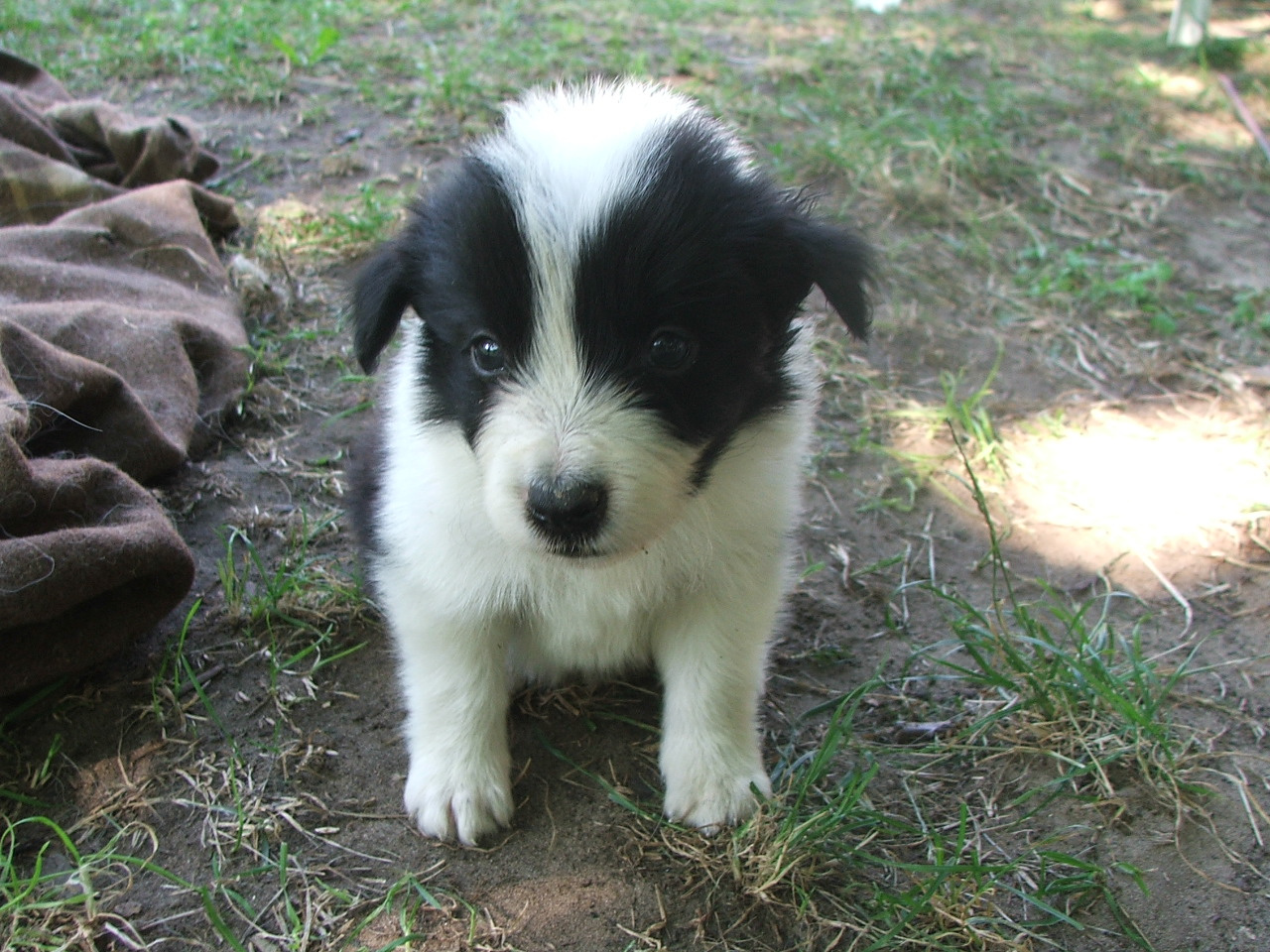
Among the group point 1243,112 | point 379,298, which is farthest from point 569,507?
point 1243,112

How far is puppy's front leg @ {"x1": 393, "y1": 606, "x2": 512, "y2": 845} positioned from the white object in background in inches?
288

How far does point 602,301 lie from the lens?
2.01 metres

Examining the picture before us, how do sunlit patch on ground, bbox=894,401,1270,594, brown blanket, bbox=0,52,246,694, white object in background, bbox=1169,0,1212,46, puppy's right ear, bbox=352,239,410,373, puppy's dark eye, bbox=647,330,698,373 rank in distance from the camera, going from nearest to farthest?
puppy's dark eye, bbox=647,330,698,373, puppy's right ear, bbox=352,239,410,373, brown blanket, bbox=0,52,246,694, sunlit patch on ground, bbox=894,401,1270,594, white object in background, bbox=1169,0,1212,46

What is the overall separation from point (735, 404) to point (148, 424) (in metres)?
1.92

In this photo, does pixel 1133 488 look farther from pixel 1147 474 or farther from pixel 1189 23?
pixel 1189 23

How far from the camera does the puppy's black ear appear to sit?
7.52 ft

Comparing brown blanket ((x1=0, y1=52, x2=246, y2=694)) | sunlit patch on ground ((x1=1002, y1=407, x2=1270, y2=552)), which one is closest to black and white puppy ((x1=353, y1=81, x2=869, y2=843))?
brown blanket ((x1=0, y1=52, x2=246, y2=694))

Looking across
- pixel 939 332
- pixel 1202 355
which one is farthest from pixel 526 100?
pixel 1202 355

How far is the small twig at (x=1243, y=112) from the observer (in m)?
6.16

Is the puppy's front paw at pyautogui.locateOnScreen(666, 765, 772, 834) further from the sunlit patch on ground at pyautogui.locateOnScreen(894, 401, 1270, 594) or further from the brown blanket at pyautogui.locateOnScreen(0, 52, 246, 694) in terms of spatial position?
the sunlit patch on ground at pyautogui.locateOnScreen(894, 401, 1270, 594)

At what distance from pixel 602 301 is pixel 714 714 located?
1.06 meters

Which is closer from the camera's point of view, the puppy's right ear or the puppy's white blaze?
the puppy's white blaze

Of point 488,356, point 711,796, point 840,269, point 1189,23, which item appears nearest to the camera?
point 488,356

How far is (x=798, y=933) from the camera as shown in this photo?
7.17ft
